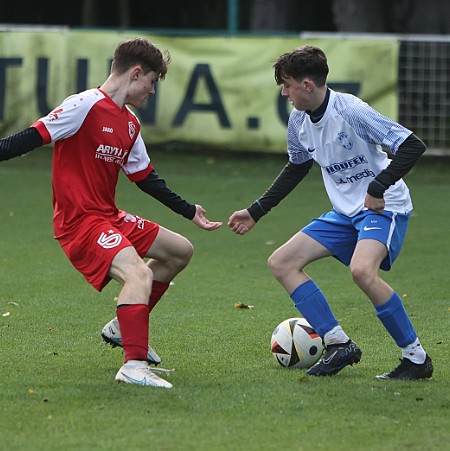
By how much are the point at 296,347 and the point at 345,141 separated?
110 cm

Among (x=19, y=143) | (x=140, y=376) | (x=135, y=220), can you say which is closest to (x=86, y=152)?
(x=19, y=143)

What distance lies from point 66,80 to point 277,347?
9.93 meters

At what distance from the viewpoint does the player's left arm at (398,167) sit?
212 inches

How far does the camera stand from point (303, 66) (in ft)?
18.3

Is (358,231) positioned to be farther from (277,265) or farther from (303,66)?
(303,66)

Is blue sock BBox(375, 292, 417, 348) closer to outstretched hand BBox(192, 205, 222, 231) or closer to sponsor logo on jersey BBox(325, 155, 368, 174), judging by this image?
sponsor logo on jersey BBox(325, 155, 368, 174)

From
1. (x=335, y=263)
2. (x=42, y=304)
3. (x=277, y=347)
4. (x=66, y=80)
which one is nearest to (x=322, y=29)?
(x=66, y=80)

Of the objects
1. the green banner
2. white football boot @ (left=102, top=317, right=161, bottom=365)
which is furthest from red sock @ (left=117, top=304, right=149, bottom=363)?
the green banner

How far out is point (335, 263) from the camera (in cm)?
952

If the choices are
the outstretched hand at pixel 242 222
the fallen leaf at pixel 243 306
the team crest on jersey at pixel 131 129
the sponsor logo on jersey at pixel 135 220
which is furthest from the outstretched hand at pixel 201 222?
the fallen leaf at pixel 243 306

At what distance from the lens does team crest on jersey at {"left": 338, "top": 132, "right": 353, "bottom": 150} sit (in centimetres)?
565

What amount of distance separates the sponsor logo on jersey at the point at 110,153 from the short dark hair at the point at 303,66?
891 mm

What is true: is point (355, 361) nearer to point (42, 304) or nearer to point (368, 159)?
point (368, 159)

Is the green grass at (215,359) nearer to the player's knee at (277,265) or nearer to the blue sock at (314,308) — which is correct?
the blue sock at (314,308)
